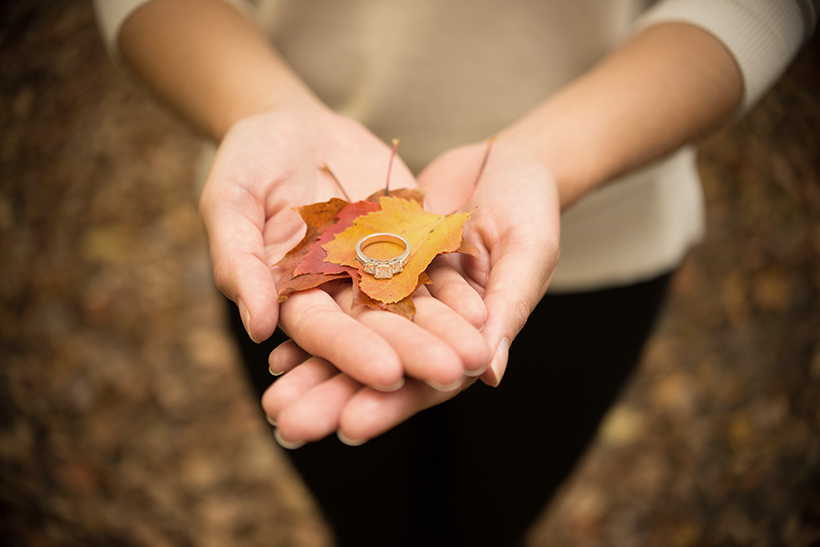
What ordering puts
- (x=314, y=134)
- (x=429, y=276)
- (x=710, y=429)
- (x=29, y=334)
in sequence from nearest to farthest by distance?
(x=429, y=276) < (x=314, y=134) < (x=710, y=429) < (x=29, y=334)

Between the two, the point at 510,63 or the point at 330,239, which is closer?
the point at 330,239

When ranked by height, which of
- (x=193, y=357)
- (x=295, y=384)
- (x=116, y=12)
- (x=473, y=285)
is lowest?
(x=193, y=357)

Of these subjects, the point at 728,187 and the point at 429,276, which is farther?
the point at 728,187

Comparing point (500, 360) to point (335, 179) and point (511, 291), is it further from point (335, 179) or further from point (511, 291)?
point (335, 179)

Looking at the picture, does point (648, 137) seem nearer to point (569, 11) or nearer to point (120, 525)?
point (569, 11)

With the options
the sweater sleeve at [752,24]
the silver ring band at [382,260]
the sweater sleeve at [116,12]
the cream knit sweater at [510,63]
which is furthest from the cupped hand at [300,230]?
the sweater sleeve at [752,24]

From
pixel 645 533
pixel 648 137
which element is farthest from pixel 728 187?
pixel 648 137

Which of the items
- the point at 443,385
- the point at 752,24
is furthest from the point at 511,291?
the point at 752,24

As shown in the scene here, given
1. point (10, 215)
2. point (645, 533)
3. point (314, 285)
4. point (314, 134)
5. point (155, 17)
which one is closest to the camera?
point (314, 285)
